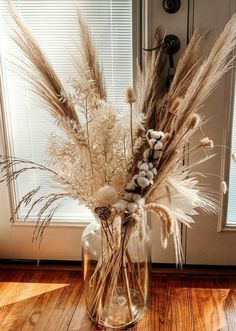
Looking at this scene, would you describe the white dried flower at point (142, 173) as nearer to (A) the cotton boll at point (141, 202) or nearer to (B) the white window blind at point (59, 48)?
(A) the cotton boll at point (141, 202)

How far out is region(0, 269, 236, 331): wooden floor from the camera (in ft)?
5.12

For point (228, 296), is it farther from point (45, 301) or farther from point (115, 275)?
point (45, 301)

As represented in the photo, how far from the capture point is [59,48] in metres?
1.64

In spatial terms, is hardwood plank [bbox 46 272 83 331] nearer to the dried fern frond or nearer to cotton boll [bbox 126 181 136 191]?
cotton boll [bbox 126 181 136 191]

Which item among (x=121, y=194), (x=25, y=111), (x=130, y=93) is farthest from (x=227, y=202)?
(x=25, y=111)

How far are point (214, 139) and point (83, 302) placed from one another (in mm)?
802

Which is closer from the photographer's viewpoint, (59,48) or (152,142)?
(152,142)

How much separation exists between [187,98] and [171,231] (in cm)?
37

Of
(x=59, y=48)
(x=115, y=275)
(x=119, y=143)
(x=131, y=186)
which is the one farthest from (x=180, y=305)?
(x=59, y=48)

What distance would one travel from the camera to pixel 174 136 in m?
1.27

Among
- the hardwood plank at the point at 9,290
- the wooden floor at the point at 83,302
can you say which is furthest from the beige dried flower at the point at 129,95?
the hardwood plank at the point at 9,290

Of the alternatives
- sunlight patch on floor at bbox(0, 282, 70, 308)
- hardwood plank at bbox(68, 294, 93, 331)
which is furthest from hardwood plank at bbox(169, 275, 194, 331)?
sunlight patch on floor at bbox(0, 282, 70, 308)

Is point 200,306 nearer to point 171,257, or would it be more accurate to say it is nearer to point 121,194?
point 171,257

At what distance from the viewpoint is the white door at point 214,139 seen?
5.11ft
